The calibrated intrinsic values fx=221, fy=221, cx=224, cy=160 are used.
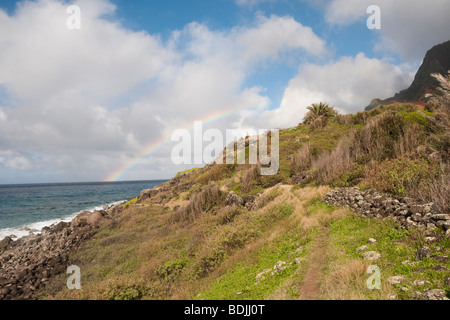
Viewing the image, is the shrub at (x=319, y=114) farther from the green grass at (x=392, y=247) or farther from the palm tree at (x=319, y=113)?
the green grass at (x=392, y=247)

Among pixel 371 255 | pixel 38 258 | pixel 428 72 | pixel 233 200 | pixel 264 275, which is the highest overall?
pixel 428 72

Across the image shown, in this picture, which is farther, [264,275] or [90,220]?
[90,220]

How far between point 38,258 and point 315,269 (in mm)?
21694

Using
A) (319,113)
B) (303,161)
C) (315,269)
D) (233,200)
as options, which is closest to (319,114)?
(319,113)

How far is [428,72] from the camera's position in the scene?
37375mm

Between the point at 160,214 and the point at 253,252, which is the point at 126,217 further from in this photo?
the point at 253,252

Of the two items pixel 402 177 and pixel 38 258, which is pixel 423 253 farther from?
pixel 38 258

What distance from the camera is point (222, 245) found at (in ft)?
37.2

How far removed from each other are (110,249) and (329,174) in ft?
55.6

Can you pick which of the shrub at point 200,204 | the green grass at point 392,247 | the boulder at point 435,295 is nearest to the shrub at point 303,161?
the shrub at point 200,204

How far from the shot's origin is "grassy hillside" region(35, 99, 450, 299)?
18.3 ft

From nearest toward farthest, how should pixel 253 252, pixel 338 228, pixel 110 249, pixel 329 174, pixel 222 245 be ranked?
pixel 338 228, pixel 253 252, pixel 222 245, pixel 329 174, pixel 110 249
